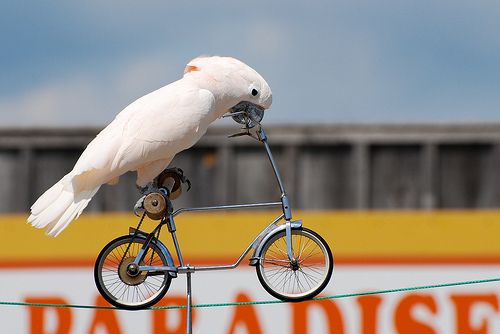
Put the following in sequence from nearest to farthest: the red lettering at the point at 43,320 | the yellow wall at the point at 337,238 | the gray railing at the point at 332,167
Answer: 1. the red lettering at the point at 43,320
2. the yellow wall at the point at 337,238
3. the gray railing at the point at 332,167

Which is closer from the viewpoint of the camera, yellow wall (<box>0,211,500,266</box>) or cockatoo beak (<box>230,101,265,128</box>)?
cockatoo beak (<box>230,101,265,128</box>)

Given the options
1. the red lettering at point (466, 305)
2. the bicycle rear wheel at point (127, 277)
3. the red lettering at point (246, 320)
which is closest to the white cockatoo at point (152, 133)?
the bicycle rear wheel at point (127, 277)

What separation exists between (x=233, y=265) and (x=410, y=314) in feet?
17.9

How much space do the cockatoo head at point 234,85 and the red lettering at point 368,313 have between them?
541 centimetres

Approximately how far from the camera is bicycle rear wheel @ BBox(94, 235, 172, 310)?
512cm

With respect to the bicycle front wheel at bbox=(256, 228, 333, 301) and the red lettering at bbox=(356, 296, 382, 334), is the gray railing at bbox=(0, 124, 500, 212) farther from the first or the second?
the bicycle front wheel at bbox=(256, 228, 333, 301)

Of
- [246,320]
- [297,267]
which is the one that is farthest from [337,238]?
[297,267]

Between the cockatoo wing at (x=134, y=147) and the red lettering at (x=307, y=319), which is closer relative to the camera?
the cockatoo wing at (x=134, y=147)

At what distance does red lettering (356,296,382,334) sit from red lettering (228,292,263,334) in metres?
0.82

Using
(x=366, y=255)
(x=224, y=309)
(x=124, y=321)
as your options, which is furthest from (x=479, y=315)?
(x=124, y=321)

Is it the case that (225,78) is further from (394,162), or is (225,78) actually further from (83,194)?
(394,162)

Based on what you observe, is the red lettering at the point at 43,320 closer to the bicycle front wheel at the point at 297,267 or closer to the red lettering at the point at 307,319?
the red lettering at the point at 307,319

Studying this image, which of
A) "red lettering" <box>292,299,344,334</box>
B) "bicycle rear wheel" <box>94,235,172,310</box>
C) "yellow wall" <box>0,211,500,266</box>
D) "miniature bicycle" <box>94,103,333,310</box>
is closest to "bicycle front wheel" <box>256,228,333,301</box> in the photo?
"miniature bicycle" <box>94,103,333,310</box>

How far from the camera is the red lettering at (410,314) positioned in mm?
10297
